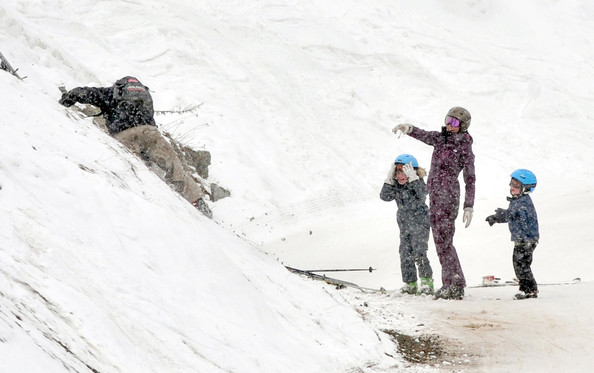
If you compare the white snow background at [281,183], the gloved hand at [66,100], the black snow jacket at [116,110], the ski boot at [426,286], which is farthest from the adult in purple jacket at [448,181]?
the gloved hand at [66,100]

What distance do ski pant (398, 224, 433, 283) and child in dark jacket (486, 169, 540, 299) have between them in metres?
0.94

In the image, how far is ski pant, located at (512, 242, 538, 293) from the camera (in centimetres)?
720

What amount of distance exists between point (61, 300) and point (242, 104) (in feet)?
46.2

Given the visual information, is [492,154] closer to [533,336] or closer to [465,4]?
[465,4]

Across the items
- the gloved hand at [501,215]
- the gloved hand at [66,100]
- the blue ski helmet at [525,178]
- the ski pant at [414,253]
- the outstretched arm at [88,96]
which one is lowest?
the ski pant at [414,253]

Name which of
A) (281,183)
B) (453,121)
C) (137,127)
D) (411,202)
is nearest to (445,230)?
(411,202)

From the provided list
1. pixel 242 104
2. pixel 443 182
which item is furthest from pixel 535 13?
pixel 443 182

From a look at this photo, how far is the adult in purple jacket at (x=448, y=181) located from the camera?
25.0 ft

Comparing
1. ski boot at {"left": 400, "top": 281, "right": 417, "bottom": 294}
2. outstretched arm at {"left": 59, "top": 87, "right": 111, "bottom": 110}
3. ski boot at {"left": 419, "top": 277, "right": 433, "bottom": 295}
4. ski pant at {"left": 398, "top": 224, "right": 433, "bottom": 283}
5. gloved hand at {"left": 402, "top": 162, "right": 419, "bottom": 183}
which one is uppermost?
gloved hand at {"left": 402, "top": 162, "right": 419, "bottom": 183}

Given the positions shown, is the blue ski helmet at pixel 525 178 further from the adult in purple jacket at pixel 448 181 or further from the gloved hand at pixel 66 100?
the gloved hand at pixel 66 100

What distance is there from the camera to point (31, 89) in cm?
615

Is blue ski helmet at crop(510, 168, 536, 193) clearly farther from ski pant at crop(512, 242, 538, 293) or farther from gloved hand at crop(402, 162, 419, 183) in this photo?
gloved hand at crop(402, 162, 419, 183)

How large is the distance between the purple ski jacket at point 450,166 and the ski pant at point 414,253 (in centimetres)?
56

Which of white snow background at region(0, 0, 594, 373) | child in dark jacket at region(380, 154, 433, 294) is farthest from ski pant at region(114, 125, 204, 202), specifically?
child in dark jacket at region(380, 154, 433, 294)
